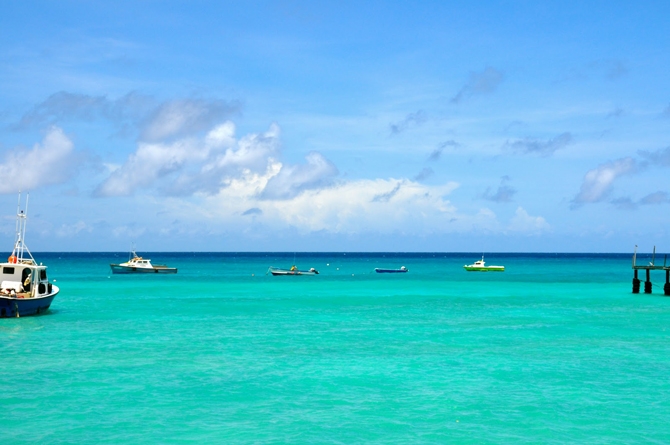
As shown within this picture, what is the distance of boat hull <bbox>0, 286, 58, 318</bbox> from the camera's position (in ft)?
154

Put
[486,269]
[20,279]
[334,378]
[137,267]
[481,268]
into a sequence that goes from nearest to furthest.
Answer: [334,378], [20,279], [137,267], [481,268], [486,269]

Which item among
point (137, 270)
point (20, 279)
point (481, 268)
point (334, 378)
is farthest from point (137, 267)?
point (334, 378)

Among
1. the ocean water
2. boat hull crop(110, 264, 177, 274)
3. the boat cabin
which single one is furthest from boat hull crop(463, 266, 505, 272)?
the boat cabin

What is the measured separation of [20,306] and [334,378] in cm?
2748

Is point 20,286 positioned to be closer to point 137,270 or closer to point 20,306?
point 20,306

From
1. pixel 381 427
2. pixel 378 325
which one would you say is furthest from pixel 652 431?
pixel 378 325

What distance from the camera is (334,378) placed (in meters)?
29.6

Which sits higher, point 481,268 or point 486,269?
point 481,268

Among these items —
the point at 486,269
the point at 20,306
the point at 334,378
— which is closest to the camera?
the point at 334,378

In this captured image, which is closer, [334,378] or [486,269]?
[334,378]

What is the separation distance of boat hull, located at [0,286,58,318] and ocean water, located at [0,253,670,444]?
61 cm

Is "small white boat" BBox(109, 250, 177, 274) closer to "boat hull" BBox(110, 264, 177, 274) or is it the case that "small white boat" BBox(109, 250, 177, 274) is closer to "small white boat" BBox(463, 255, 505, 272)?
"boat hull" BBox(110, 264, 177, 274)

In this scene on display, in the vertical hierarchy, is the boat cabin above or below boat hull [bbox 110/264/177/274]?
above

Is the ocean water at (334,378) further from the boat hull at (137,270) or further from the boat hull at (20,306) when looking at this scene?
the boat hull at (137,270)
